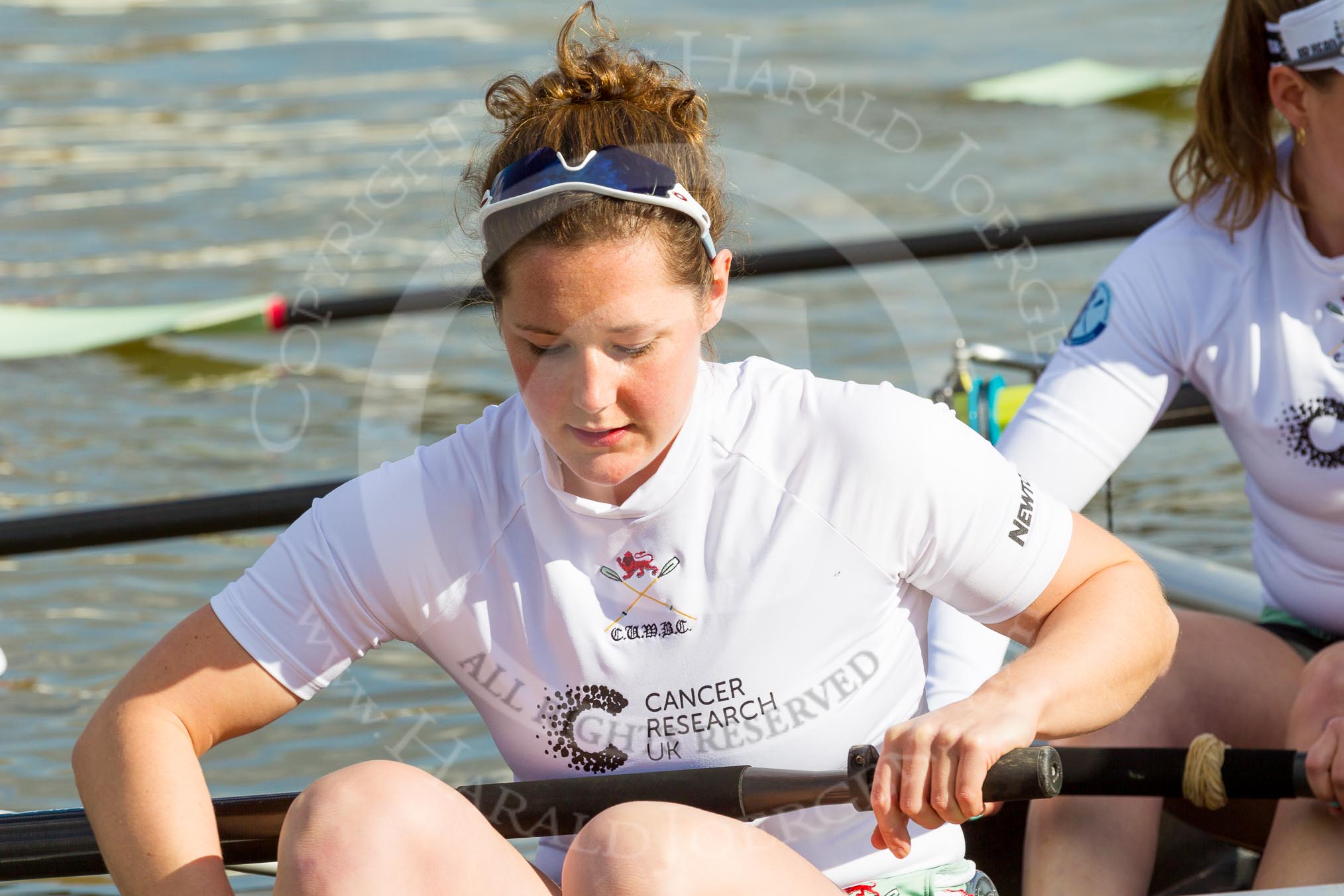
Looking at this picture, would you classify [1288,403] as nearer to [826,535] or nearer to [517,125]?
[826,535]

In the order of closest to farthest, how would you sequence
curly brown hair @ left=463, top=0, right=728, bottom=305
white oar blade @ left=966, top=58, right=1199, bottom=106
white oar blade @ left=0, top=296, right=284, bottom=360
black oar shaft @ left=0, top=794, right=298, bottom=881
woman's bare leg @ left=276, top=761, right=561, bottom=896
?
woman's bare leg @ left=276, top=761, right=561, bottom=896 < curly brown hair @ left=463, top=0, right=728, bottom=305 < black oar shaft @ left=0, top=794, right=298, bottom=881 < white oar blade @ left=0, top=296, right=284, bottom=360 < white oar blade @ left=966, top=58, right=1199, bottom=106

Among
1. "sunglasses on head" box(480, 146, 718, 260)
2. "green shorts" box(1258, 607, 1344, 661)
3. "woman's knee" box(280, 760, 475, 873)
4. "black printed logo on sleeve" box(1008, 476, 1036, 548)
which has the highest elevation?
"sunglasses on head" box(480, 146, 718, 260)

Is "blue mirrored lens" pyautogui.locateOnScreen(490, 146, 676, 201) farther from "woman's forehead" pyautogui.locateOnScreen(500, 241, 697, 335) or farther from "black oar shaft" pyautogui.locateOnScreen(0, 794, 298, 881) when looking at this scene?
"black oar shaft" pyautogui.locateOnScreen(0, 794, 298, 881)

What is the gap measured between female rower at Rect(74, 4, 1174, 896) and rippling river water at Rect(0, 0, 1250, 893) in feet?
0.80

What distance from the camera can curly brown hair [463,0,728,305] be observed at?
1302mm

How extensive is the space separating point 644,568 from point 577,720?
14cm

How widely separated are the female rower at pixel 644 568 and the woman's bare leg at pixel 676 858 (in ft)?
0.36

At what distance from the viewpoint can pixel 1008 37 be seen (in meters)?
8.41

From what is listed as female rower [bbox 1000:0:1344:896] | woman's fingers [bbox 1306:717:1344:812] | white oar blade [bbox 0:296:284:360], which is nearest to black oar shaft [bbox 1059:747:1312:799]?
woman's fingers [bbox 1306:717:1344:812]

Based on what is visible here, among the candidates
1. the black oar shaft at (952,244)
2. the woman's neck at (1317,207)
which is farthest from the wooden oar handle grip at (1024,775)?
the black oar shaft at (952,244)

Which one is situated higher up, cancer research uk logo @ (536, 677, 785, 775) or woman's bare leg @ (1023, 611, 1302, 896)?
cancer research uk logo @ (536, 677, 785, 775)

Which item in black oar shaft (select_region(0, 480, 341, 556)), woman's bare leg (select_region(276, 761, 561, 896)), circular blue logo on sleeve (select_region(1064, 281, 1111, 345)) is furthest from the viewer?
black oar shaft (select_region(0, 480, 341, 556))

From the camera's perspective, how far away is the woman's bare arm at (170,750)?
52.4 inches

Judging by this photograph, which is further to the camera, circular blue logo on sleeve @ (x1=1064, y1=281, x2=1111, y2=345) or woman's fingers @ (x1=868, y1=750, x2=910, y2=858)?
circular blue logo on sleeve @ (x1=1064, y1=281, x2=1111, y2=345)
